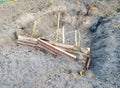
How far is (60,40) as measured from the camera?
1622 centimetres

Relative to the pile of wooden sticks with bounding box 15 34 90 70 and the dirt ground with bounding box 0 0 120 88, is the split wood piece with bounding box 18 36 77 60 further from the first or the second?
the dirt ground with bounding box 0 0 120 88

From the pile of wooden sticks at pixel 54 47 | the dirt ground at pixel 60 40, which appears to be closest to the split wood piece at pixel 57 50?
the pile of wooden sticks at pixel 54 47

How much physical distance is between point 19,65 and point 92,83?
11.1 ft

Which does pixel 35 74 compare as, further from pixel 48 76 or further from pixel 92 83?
pixel 92 83

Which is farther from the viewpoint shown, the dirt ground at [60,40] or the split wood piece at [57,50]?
the split wood piece at [57,50]

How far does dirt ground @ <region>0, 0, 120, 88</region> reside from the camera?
38.7 ft

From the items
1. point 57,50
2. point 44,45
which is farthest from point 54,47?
point 44,45


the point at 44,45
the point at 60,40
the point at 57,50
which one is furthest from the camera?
the point at 60,40

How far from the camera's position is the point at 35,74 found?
39.3 ft

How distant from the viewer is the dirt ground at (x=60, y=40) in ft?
38.7

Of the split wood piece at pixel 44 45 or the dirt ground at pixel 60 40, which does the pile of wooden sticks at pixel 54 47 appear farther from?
the dirt ground at pixel 60 40

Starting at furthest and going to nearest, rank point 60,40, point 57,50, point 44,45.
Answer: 1. point 60,40
2. point 44,45
3. point 57,50

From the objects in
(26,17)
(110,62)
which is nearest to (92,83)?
(110,62)

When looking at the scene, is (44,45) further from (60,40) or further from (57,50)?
(60,40)
